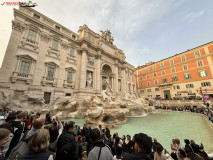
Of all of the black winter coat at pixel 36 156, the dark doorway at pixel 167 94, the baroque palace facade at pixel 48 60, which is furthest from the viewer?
the dark doorway at pixel 167 94

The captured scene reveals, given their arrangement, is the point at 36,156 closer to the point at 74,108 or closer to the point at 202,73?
the point at 74,108

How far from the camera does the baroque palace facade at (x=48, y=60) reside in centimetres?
930

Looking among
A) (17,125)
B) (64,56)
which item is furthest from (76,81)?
(17,125)

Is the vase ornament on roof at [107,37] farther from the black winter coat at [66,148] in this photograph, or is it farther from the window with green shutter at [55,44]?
the black winter coat at [66,148]

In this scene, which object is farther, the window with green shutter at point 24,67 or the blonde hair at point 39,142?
the window with green shutter at point 24,67

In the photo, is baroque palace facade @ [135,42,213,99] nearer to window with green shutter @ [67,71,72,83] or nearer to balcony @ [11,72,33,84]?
window with green shutter @ [67,71,72,83]

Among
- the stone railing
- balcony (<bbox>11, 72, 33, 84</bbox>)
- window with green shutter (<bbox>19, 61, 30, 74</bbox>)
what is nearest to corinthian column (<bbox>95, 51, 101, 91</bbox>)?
balcony (<bbox>11, 72, 33, 84</bbox>)

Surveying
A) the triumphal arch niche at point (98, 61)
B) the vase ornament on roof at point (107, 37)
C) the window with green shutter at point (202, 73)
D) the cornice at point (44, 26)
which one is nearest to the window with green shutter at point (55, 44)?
the cornice at point (44, 26)

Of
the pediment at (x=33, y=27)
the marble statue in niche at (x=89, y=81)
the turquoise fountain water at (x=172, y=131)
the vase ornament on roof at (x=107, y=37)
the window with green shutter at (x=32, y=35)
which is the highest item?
the vase ornament on roof at (x=107, y=37)

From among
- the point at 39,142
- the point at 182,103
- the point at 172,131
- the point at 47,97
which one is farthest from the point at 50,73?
the point at 182,103

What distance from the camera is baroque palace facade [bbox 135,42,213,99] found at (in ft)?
64.9

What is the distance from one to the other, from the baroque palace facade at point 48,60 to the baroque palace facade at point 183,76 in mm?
19563

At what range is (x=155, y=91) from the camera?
2816 centimetres

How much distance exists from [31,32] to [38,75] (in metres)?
5.61
